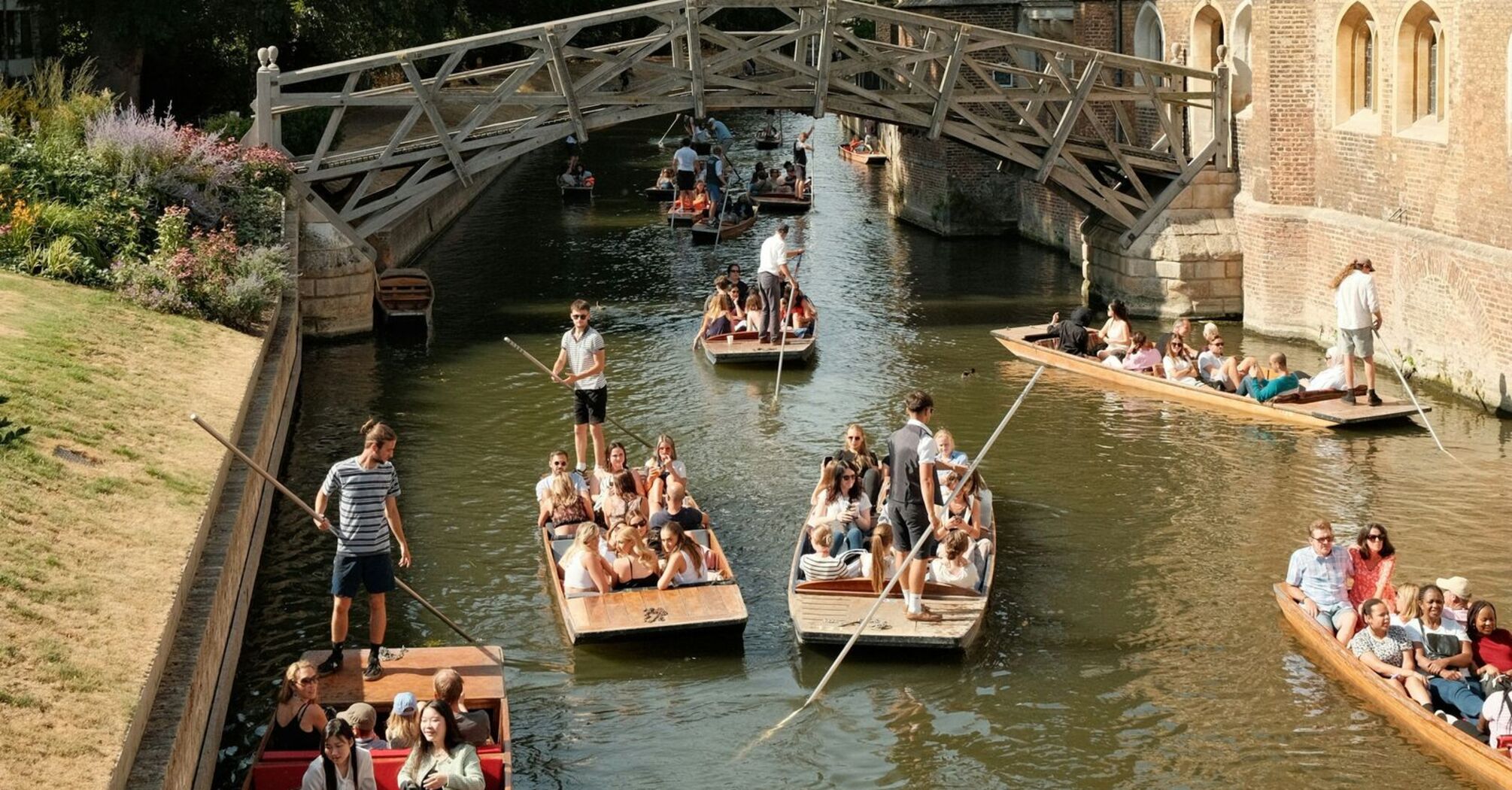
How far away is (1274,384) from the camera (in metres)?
18.6

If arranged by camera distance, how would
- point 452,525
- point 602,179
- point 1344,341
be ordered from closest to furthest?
point 452,525 < point 1344,341 < point 602,179

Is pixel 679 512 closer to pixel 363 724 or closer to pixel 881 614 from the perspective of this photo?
pixel 881 614

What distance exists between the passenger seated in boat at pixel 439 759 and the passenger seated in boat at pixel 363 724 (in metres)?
0.28

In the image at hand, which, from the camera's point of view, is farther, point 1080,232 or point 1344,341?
point 1080,232

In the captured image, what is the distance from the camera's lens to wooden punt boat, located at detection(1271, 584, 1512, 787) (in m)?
10.1

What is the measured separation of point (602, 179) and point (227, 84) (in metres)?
9.98

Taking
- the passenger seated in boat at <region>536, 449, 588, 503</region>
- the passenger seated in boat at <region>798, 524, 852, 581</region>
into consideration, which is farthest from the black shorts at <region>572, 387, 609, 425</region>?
the passenger seated in boat at <region>798, 524, 852, 581</region>

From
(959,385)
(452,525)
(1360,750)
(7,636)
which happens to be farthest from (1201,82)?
(7,636)

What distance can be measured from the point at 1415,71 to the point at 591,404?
10.3 meters

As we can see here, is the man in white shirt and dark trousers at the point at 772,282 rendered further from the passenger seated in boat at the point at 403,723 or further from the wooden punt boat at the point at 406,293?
the passenger seated in boat at the point at 403,723

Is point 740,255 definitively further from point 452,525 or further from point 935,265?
point 452,525

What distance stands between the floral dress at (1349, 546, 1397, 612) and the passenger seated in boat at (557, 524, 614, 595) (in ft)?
16.3

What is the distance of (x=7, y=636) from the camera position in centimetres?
924

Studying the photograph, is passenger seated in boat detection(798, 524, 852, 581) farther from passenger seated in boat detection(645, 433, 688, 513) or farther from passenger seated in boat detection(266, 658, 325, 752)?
passenger seated in boat detection(266, 658, 325, 752)
